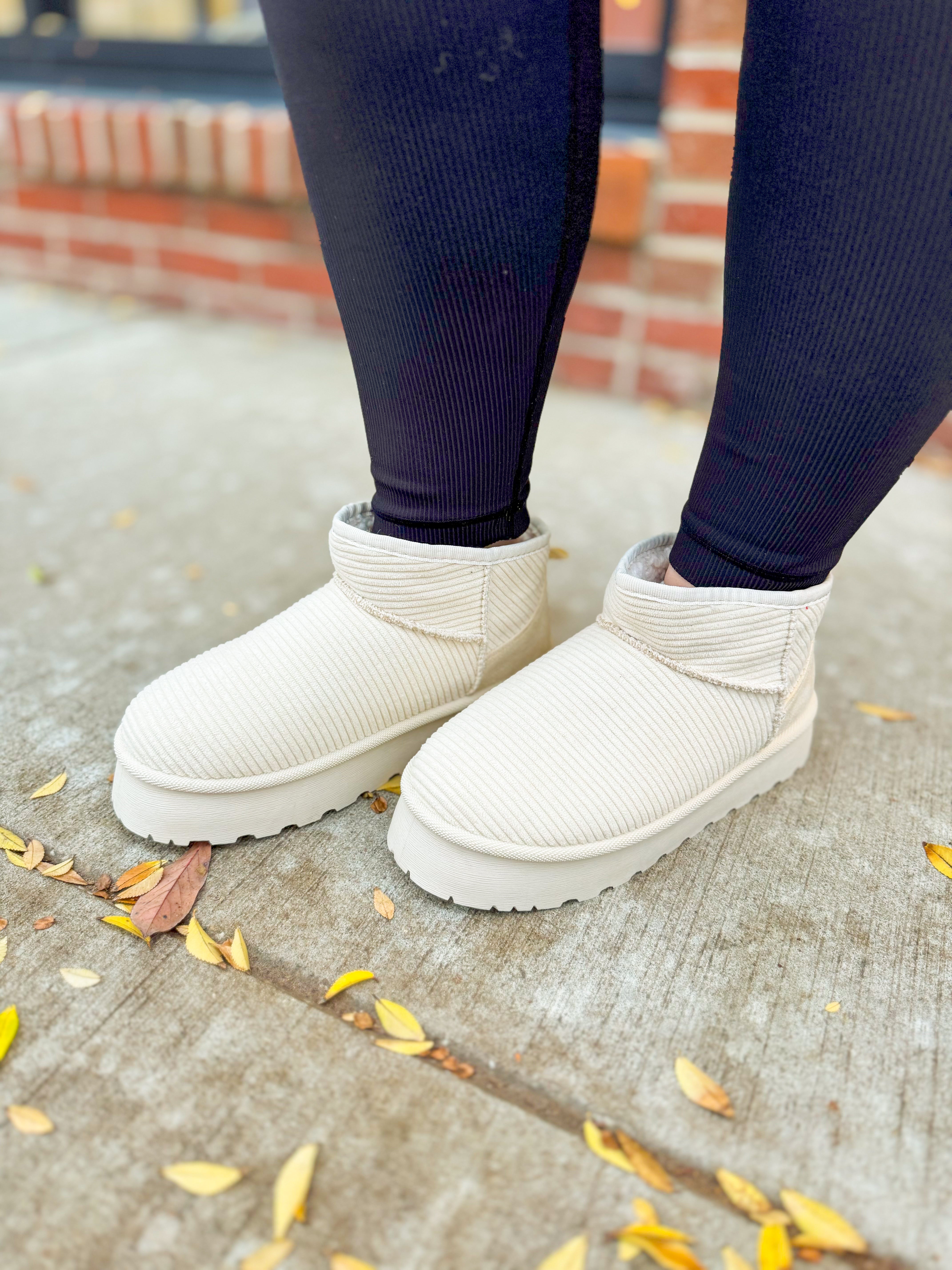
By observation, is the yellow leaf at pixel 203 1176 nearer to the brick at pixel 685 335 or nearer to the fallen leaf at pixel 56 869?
the fallen leaf at pixel 56 869

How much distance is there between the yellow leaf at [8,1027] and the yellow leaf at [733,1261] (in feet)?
1.53

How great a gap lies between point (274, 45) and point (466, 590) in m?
0.45

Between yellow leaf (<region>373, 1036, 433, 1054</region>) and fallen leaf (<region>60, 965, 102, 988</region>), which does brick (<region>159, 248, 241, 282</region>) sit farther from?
yellow leaf (<region>373, 1036, 433, 1054</region>)

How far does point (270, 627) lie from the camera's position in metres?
0.84

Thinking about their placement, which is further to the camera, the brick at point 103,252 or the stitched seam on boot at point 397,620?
the brick at point 103,252

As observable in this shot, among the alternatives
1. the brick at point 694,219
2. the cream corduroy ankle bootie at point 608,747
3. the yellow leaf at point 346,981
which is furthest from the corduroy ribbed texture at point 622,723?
the brick at point 694,219

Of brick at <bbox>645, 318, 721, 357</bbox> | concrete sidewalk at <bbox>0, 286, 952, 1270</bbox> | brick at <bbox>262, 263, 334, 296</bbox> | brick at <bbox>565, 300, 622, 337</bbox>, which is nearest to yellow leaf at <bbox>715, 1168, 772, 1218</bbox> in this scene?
concrete sidewalk at <bbox>0, 286, 952, 1270</bbox>

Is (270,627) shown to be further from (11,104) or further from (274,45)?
(11,104)

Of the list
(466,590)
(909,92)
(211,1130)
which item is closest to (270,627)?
(466,590)

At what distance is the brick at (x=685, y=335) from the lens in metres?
1.91

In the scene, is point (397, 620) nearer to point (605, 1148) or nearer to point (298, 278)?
point (605, 1148)

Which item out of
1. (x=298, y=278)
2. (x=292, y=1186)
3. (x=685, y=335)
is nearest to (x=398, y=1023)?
(x=292, y=1186)

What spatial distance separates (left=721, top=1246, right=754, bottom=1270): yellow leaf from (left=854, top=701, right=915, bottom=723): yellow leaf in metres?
0.65

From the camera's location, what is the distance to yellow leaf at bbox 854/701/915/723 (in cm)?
104
